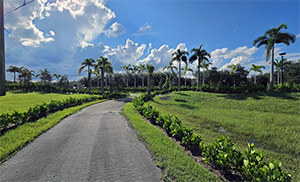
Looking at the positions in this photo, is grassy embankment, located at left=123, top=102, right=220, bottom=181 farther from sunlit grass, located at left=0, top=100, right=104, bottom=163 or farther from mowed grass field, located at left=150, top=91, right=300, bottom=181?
sunlit grass, located at left=0, top=100, right=104, bottom=163

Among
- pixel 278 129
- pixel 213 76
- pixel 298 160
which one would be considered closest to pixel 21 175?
pixel 298 160

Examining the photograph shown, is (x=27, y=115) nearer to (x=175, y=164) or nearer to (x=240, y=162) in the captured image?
(x=175, y=164)

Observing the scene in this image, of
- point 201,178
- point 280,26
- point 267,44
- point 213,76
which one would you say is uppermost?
point 280,26

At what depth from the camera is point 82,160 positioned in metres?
4.24

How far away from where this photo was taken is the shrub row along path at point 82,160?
351cm

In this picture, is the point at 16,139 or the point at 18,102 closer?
the point at 16,139

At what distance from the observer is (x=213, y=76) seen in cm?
3534

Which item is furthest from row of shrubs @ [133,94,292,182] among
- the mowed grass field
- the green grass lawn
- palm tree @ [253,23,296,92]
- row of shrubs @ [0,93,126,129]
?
palm tree @ [253,23,296,92]

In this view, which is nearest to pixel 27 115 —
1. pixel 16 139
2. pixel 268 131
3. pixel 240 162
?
pixel 16 139

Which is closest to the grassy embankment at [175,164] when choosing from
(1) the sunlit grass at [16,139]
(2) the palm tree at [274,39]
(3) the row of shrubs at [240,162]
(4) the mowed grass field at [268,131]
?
(3) the row of shrubs at [240,162]

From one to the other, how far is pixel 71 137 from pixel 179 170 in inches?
200

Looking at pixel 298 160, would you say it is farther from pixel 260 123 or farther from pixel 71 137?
pixel 71 137

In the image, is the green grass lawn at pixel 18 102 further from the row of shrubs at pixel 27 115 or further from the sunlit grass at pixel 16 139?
the sunlit grass at pixel 16 139

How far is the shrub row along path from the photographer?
11.5 feet
